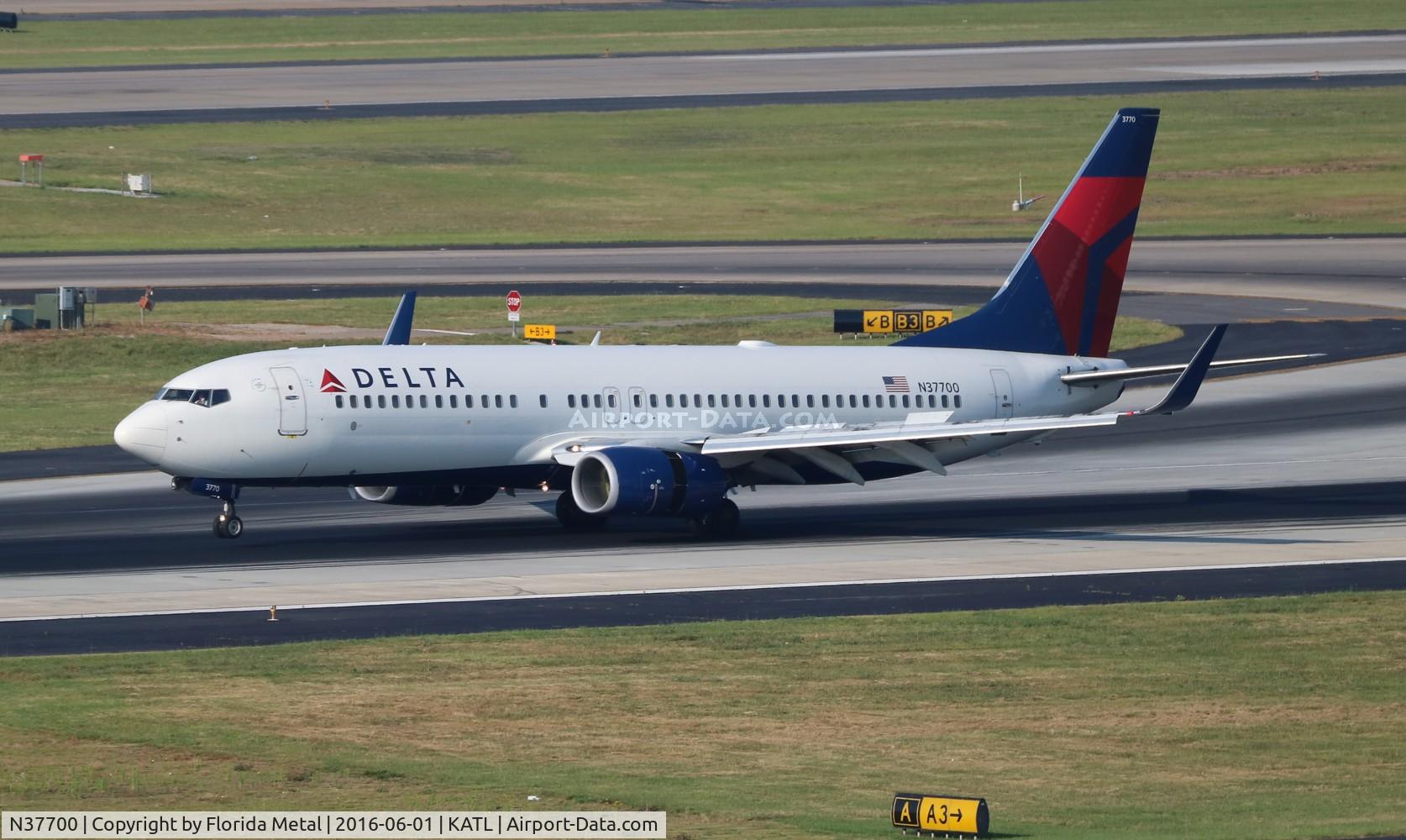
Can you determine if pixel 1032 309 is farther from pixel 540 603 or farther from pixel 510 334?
pixel 510 334

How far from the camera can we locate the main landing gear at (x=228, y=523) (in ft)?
159

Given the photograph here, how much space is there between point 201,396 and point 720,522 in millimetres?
12182

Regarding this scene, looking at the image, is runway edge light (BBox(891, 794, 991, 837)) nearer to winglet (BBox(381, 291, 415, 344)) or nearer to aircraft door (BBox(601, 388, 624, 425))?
aircraft door (BBox(601, 388, 624, 425))

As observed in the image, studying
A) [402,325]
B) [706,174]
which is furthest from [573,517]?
[706,174]

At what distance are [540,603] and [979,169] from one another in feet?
335

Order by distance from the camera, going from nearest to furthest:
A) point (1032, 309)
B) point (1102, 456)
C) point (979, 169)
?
point (1032, 309) < point (1102, 456) < point (979, 169)

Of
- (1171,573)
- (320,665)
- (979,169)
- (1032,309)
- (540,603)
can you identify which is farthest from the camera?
(979,169)

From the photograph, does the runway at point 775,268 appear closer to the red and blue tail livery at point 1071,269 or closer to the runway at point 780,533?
the runway at point 780,533

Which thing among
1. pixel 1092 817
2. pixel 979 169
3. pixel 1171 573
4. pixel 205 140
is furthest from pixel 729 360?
pixel 205 140

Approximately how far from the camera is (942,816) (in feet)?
75.7

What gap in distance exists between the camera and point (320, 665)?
113 ft

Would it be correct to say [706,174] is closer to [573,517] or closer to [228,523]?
[573,517]

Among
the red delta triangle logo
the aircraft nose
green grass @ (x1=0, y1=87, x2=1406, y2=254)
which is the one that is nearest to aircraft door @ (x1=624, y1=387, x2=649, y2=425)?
the red delta triangle logo

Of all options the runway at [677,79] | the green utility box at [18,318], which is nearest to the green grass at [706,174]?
the runway at [677,79]
